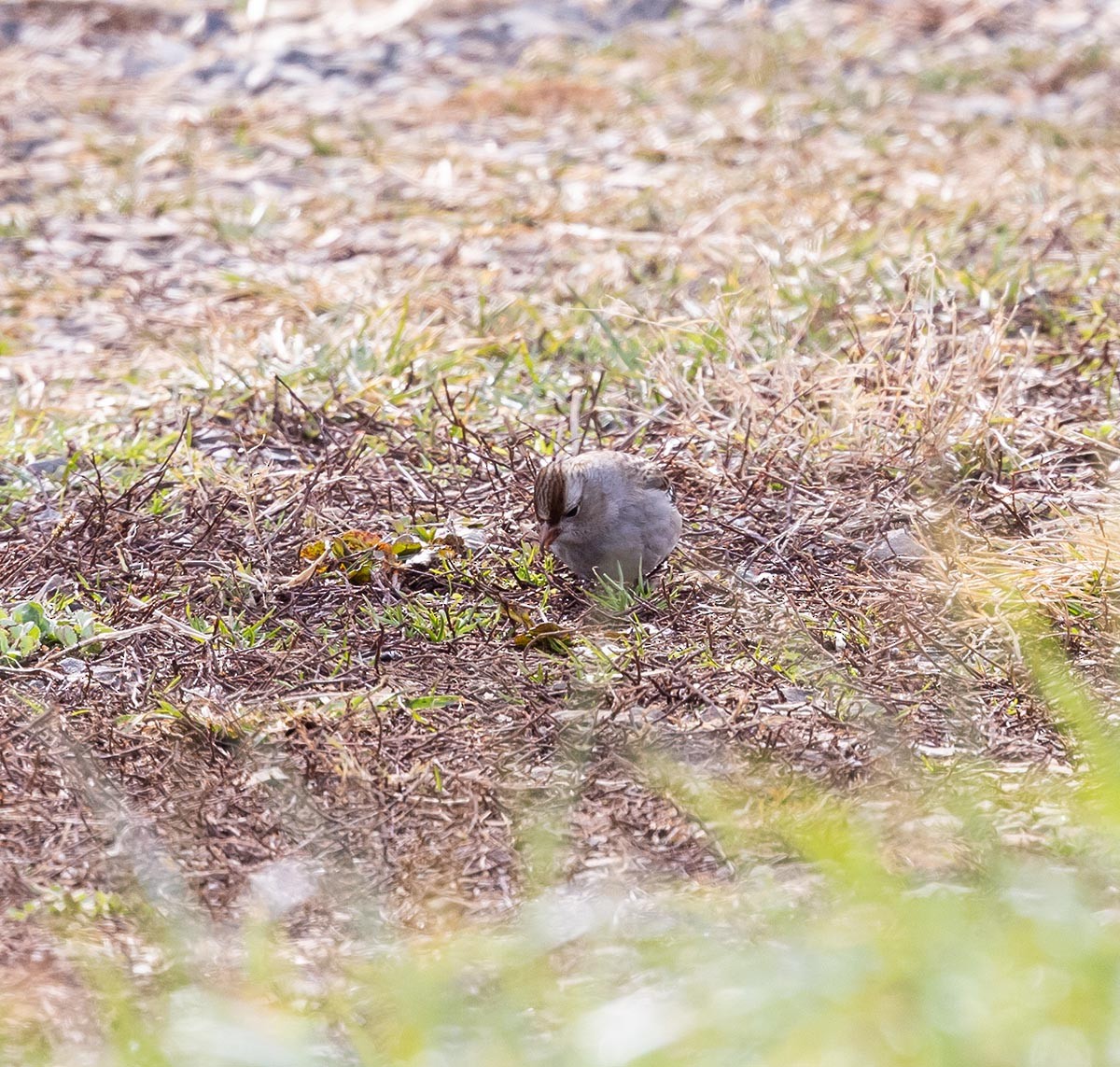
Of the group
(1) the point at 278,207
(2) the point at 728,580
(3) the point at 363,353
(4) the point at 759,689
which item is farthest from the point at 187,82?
(4) the point at 759,689

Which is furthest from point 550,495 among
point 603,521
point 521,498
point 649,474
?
point 521,498

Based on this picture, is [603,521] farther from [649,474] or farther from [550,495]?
[649,474]

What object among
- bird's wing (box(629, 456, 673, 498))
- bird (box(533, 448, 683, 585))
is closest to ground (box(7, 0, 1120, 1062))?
bird (box(533, 448, 683, 585))

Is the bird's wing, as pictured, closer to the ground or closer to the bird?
the bird

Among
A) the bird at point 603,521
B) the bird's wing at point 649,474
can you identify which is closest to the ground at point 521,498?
the bird at point 603,521

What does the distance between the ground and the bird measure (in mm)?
132

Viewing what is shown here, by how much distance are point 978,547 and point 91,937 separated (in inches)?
116

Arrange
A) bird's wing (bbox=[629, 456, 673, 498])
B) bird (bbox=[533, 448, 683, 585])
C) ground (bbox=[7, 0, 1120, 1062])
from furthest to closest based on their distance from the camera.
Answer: bird's wing (bbox=[629, 456, 673, 498]), bird (bbox=[533, 448, 683, 585]), ground (bbox=[7, 0, 1120, 1062])

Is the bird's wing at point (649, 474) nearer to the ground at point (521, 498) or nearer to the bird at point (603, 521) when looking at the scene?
the bird at point (603, 521)

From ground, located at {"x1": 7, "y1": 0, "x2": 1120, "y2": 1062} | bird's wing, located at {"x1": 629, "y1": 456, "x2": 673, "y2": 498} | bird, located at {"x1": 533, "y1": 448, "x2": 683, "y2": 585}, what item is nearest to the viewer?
ground, located at {"x1": 7, "y1": 0, "x2": 1120, "y2": 1062}

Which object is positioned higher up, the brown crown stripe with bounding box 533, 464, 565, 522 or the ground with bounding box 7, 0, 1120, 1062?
the brown crown stripe with bounding box 533, 464, 565, 522

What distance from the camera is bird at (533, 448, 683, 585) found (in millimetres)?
4641

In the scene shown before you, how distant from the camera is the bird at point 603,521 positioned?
4.64 metres

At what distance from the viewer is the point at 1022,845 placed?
3.40 metres
